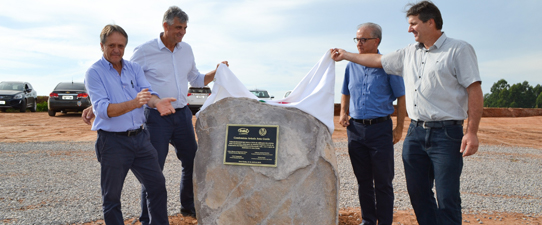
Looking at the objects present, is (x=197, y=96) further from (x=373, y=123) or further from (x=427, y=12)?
(x=427, y=12)

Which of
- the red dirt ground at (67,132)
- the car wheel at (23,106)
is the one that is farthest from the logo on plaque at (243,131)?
the car wheel at (23,106)

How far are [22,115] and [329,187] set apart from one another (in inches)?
764

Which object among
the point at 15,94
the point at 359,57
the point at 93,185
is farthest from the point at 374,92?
the point at 15,94

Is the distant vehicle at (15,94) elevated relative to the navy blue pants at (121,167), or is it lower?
elevated

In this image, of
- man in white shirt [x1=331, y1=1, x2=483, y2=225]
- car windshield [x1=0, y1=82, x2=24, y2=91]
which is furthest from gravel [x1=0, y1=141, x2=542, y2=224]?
car windshield [x1=0, y1=82, x2=24, y2=91]

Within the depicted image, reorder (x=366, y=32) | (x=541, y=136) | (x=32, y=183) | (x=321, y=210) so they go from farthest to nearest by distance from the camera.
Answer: (x=541, y=136) → (x=32, y=183) → (x=366, y=32) → (x=321, y=210)

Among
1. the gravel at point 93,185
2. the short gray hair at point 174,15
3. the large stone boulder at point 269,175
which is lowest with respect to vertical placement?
the gravel at point 93,185

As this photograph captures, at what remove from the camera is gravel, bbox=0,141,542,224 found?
4859 mm

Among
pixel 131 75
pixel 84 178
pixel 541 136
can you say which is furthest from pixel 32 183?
pixel 541 136

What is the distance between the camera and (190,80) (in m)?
4.25

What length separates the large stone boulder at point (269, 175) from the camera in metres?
3.01

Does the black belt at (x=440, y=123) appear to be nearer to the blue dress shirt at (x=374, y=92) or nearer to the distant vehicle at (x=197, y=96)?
the blue dress shirt at (x=374, y=92)

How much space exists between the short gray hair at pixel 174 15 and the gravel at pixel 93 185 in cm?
248

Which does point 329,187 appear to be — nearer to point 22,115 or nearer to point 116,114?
point 116,114
